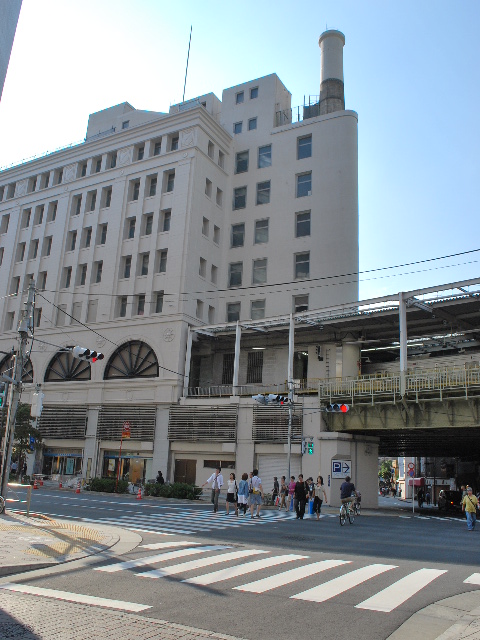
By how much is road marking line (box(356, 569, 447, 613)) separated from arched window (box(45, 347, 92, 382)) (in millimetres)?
37598

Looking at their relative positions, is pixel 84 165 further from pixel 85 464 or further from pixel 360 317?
pixel 360 317

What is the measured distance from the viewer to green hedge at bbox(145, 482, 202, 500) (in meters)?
31.3

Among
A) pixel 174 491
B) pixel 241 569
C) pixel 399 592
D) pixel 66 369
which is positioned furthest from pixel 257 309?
pixel 399 592

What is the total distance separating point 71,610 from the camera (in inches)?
282

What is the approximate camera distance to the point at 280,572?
10.0 metres

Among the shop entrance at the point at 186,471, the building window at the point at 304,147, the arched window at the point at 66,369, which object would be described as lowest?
the shop entrance at the point at 186,471

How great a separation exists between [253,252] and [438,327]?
16523 millimetres

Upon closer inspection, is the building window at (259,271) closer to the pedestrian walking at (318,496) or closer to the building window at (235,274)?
the building window at (235,274)

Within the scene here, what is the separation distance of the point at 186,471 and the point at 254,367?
939 cm

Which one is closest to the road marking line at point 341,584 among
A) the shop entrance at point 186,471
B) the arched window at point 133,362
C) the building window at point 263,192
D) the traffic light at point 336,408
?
the traffic light at point 336,408

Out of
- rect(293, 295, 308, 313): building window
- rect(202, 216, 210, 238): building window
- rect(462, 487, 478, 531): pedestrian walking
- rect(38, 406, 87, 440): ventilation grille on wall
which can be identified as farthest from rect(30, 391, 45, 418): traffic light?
rect(202, 216, 210, 238): building window

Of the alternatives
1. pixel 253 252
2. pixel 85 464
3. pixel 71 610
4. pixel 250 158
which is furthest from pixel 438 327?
pixel 71 610

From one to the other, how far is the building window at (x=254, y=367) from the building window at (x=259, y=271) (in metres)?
6.45

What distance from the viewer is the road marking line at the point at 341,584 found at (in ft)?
27.1
